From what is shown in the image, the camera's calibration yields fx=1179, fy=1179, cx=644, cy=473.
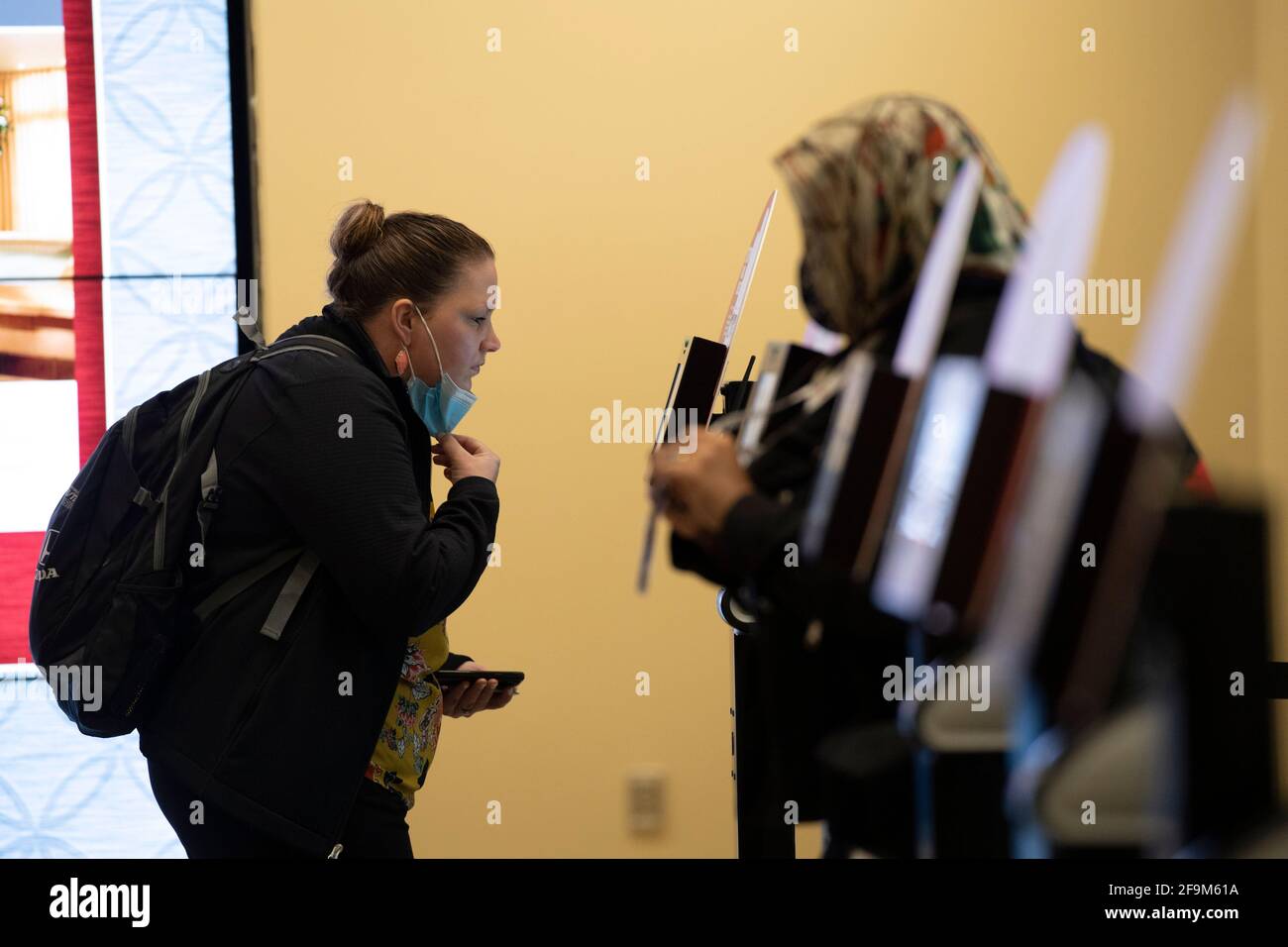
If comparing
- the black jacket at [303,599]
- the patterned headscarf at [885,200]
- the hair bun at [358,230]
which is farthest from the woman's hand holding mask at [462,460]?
the patterned headscarf at [885,200]

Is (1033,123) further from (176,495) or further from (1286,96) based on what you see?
(176,495)

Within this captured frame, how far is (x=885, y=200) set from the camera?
4.05 ft

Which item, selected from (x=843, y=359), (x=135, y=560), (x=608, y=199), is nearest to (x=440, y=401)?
(x=135, y=560)

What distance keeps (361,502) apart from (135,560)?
1.09 ft

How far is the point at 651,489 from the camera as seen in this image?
1.38 m

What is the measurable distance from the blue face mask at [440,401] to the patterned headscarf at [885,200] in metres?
0.79

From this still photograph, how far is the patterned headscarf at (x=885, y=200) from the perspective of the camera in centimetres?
122

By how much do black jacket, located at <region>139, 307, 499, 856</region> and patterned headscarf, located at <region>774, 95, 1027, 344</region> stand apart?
0.67 metres

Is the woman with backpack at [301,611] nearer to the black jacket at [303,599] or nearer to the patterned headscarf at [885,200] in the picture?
the black jacket at [303,599]

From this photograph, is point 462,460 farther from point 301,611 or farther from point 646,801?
point 646,801

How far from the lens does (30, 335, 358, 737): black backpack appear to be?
1.57 m

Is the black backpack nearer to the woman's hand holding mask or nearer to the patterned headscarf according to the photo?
the woman's hand holding mask
